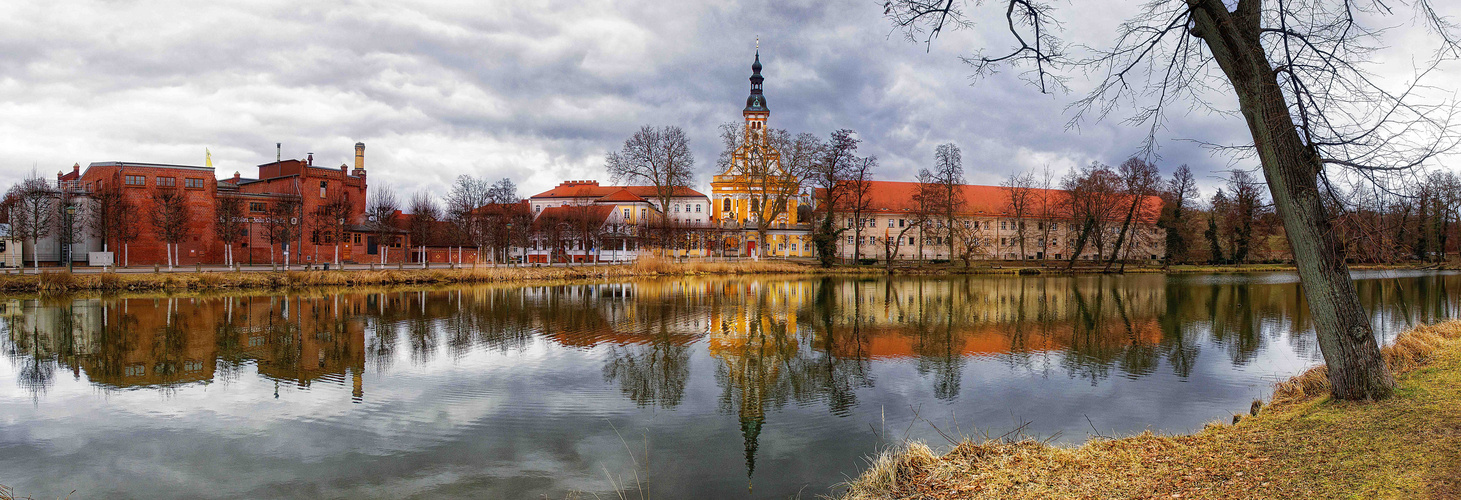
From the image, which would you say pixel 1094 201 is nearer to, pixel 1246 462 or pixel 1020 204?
pixel 1020 204

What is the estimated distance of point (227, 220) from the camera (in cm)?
3897

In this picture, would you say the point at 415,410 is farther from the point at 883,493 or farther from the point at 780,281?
the point at 780,281

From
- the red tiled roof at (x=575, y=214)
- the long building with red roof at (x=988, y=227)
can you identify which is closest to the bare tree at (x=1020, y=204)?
the long building with red roof at (x=988, y=227)

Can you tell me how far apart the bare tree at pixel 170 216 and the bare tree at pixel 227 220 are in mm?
1525

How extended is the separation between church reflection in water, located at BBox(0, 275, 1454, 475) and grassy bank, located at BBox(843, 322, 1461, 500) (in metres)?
1.98

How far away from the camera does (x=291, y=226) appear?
43750 mm

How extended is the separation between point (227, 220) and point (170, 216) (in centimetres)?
268

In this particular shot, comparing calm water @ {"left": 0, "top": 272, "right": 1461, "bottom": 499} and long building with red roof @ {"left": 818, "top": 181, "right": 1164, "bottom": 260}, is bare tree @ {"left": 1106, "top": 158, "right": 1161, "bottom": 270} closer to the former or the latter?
long building with red roof @ {"left": 818, "top": 181, "right": 1164, "bottom": 260}

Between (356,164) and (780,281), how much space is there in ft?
125

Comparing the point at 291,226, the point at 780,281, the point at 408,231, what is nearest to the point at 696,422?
the point at 780,281

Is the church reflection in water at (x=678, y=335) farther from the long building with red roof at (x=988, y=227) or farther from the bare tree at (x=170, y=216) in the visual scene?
the long building with red roof at (x=988, y=227)

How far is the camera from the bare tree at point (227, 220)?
39.1 meters

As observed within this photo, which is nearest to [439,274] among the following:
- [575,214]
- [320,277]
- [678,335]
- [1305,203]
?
[320,277]

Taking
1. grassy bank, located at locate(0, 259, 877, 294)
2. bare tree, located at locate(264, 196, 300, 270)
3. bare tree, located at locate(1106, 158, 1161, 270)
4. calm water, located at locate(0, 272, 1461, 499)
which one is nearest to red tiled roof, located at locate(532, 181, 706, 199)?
bare tree, located at locate(264, 196, 300, 270)
